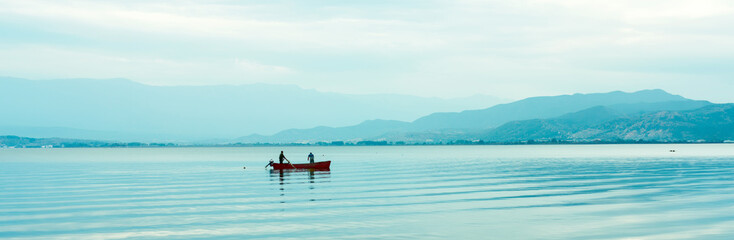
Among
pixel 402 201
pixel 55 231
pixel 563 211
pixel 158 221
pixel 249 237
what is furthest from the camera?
pixel 402 201

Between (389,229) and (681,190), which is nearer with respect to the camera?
(389,229)

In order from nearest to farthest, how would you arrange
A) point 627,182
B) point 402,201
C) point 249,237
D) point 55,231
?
point 249,237 < point 55,231 < point 402,201 < point 627,182

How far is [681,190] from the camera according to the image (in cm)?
4919

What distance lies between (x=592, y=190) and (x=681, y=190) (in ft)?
18.7

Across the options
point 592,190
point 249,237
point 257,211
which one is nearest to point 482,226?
point 249,237

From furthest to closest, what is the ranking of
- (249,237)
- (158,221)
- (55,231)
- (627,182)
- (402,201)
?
(627,182) < (402,201) < (158,221) < (55,231) < (249,237)

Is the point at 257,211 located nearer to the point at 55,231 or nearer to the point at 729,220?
the point at 55,231

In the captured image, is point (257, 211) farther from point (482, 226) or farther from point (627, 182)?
point (627, 182)

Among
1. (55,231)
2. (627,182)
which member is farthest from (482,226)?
(627,182)

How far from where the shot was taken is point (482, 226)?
31.1m

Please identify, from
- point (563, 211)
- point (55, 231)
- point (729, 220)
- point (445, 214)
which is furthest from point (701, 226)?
point (55, 231)

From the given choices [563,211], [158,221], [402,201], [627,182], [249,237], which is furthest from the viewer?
[627,182]

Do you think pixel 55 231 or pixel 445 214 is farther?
pixel 445 214

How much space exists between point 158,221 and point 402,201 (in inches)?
580
